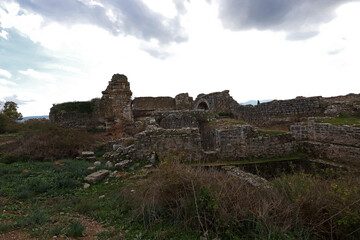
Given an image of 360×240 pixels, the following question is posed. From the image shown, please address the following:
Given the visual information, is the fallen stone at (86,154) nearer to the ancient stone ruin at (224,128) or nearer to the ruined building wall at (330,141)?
the ancient stone ruin at (224,128)

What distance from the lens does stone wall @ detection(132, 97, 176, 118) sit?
20016 mm

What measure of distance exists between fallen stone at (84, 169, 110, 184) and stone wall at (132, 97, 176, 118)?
43.6 ft

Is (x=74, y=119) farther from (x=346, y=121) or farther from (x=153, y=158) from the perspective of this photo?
(x=346, y=121)

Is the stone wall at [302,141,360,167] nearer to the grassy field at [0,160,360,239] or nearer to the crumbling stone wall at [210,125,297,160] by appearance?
the crumbling stone wall at [210,125,297,160]

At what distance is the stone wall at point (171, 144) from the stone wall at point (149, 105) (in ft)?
40.0

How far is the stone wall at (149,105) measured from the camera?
20016 millimetres

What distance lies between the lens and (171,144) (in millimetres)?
7707

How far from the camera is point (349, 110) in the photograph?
9383 mm

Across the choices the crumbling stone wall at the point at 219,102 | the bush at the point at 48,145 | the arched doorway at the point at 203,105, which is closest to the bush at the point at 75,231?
the bush at the point at 48,145

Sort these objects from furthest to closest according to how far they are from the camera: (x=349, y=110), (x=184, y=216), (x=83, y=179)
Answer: (x=349, y=110) < (x=83, y=179) < (x=184, y=216)

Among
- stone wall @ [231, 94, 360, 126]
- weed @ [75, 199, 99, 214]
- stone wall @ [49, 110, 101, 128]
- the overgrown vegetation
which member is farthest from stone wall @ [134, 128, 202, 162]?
the overgrown vegetation

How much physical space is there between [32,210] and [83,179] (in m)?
2.07

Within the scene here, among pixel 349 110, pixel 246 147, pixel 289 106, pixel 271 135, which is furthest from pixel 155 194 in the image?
pixel 289 106

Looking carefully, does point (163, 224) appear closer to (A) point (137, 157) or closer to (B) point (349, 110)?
(A) point (137, 157)
